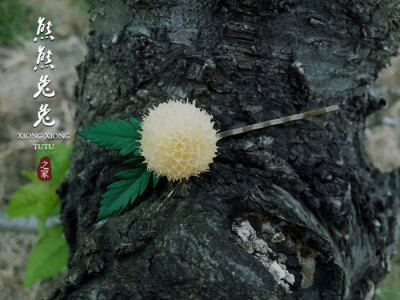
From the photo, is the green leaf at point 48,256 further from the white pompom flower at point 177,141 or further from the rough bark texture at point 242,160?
the white pompom flower at point 177,141

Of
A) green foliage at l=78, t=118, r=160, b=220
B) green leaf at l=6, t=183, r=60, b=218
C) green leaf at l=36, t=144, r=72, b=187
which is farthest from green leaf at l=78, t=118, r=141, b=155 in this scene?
green leaf at l=6, t=183, r=60, b=218

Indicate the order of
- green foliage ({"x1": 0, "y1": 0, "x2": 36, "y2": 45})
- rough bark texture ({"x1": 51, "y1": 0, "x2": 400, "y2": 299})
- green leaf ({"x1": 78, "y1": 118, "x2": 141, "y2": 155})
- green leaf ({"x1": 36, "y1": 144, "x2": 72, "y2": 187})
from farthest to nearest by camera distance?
green foliage ({"x1": 0, "y1": 0, "x2": 36, "y2": 45}), green leaf ({"x1": 36, "y1": 144, "x2": 72, "y2": 187}), green leaf ({"x1": 78, "y1": 118, "x2": 141, "y2": 155}), rough bark texture ({"x1": 51, "y1": 0, "x2": 400, "y2": 299})

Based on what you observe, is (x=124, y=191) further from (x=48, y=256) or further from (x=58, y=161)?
(x=48, y=256)

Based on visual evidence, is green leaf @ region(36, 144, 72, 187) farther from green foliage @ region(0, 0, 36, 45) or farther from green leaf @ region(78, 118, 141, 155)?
green foliage @ region(0, 0, 36, 45)

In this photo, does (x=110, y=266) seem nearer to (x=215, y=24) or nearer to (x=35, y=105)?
(x=215, y=24)

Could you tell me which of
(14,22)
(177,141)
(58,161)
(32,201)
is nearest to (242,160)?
(177,141)

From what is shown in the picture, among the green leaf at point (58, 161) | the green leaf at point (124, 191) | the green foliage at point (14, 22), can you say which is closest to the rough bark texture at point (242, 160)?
the green leaf at point (124, 191)

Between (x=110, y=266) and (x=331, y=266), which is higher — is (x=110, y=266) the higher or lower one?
the lower one

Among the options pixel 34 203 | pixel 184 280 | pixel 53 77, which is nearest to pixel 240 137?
pixel 184 280
